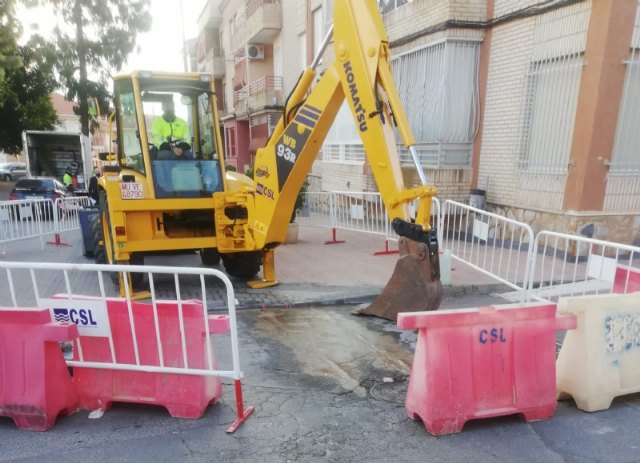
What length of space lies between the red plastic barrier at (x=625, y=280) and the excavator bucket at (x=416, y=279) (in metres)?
1.71

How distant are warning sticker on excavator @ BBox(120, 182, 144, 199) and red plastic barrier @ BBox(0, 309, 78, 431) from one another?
2811mm

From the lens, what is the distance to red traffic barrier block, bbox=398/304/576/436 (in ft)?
9.98

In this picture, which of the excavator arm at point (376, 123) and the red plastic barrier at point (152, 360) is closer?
the red plastic barrier at point (152, 360)

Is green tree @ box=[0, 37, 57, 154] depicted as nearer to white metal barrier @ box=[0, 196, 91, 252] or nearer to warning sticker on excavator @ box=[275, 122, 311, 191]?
white metal barrier @ box=[0, 196, 91, 252]

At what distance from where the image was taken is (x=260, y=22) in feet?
61.9

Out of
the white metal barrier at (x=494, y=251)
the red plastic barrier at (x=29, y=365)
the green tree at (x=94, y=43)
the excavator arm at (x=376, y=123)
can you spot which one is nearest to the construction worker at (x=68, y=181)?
the green tree at (x=94, y=43)

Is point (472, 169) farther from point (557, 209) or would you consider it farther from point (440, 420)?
point (440, 420)

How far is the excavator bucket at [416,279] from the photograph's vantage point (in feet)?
13.5

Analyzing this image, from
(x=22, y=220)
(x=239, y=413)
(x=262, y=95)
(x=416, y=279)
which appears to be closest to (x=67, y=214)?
(x=22, y=220)

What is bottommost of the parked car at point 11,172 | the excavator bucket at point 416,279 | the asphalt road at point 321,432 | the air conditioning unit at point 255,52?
the parked car at point 11,172

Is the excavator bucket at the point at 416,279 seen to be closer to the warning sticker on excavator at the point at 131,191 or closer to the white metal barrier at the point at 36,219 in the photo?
the warning sticker on excavator at the point at 131,191

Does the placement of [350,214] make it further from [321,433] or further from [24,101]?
[24,101]

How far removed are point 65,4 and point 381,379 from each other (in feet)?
67.0

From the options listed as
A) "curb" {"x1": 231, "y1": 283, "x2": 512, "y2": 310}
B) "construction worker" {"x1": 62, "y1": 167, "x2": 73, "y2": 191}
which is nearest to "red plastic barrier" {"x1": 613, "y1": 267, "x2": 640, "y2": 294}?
"curb" {"x1": 231, "y1": 283, "x2": 512, "y2": 310}
